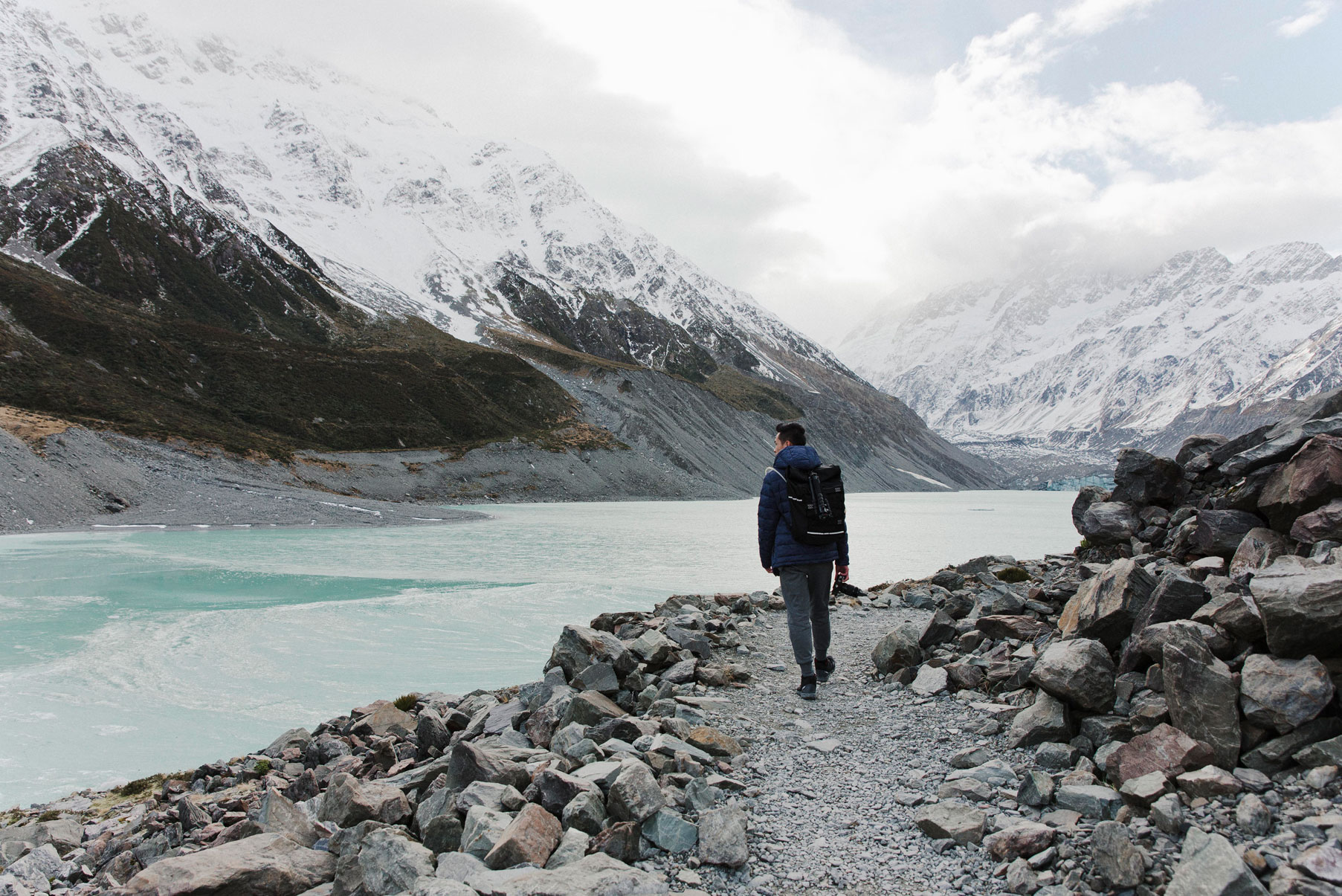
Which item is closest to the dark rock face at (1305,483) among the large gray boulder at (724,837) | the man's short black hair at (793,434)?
the man's short black hair at (793,434)

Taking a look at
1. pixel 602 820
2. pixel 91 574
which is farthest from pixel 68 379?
pixel 602 820

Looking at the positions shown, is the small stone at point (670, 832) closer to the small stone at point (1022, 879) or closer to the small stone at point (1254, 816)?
the small stone at point (1022, 879)

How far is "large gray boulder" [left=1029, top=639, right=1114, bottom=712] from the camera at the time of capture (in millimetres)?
6113

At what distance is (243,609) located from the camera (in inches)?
910

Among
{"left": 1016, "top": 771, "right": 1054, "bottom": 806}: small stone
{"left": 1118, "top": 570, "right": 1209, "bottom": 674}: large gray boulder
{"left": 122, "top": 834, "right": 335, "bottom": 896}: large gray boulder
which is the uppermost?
{"left": 1118, "top": 570, "right": 1209, "bottom": 674}: large gray boulder

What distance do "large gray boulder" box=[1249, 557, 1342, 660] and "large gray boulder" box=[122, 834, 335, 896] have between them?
6945mm

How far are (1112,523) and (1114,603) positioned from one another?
4.60m

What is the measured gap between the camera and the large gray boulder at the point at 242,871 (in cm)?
491

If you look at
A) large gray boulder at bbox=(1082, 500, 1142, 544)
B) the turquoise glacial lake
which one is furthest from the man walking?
the turquoise glacial lake

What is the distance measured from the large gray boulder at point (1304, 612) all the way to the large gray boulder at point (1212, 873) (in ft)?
5.86

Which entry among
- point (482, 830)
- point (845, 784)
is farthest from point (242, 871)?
point (845, 784)

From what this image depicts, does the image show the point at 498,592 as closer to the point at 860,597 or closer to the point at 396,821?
the point at 860,597

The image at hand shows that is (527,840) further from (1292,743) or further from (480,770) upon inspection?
(1292,743)

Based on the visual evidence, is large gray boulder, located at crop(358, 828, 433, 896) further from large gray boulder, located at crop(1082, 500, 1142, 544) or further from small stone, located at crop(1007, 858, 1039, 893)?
large gray boulder, located at crop(1082, 500, 1142, 544)
